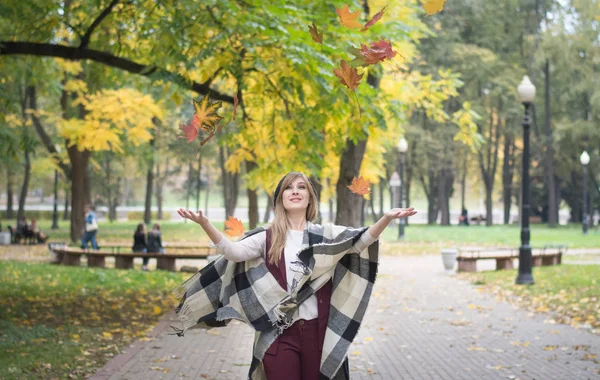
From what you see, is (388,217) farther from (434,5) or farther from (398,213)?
(434,5)

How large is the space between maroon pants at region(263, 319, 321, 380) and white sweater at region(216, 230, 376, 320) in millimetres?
84

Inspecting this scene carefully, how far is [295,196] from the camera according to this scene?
5043 millimetres

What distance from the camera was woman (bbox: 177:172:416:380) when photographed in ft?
15.9

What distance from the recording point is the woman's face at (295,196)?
505 cm

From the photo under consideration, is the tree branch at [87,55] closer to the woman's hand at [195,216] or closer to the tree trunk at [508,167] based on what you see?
the woman's hand at [195,216]

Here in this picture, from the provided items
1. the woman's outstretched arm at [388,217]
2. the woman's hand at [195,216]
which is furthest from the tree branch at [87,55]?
the woman's outstretched arm at [388,217]

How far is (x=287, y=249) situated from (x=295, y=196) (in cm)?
31

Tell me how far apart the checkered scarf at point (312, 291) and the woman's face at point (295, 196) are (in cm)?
16

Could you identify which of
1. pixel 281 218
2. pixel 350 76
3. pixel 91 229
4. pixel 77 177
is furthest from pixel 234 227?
pixel 77 177

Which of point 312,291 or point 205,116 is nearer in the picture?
point 312,291

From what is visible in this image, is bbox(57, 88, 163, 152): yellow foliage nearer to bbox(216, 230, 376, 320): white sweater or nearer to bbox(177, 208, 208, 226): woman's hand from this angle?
bbox(216, 230, 376, 320): white sweater

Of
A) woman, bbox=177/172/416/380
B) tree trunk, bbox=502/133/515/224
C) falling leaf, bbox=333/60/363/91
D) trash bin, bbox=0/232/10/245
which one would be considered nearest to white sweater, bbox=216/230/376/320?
woman, bbox=177/172/416/380

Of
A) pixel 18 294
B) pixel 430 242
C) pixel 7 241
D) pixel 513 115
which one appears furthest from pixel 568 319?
pixel 513 115

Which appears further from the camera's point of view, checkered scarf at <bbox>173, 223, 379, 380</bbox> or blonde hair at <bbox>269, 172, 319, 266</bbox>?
blonde hair at <bbox>269, 172, 319, 266</bbox>
